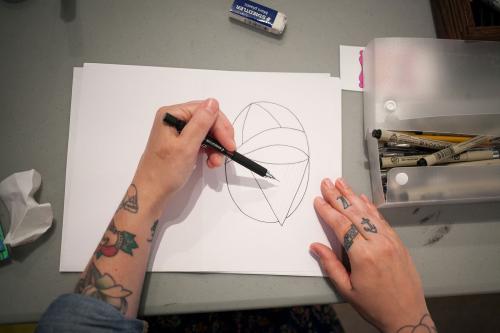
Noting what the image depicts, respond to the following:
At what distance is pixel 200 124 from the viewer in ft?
1.64

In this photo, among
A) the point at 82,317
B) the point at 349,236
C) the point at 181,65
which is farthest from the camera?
the point at 181,65

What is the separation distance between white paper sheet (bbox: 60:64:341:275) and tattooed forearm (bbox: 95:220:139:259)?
6 cm

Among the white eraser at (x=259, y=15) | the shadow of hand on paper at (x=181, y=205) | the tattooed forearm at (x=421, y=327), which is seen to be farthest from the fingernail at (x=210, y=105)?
the tattooed forearm at (x=421, y=327)

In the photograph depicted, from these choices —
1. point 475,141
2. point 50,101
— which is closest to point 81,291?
point 50,101

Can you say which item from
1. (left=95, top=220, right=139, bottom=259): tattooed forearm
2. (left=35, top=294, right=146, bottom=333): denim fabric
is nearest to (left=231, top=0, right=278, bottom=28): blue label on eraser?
(left=95, top=220, right=139, bottom=259): tattooed forearm

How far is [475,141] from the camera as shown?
0.56 m

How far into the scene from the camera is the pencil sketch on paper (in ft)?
1.86

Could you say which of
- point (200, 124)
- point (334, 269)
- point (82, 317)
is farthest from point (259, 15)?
point (82, 317)

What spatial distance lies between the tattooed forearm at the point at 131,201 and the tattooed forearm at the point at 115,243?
0.04m

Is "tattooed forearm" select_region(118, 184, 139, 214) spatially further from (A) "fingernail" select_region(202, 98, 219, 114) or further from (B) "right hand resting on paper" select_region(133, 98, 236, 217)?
Result: (A) "fingernail" select_region(202, 98, 219, 114)

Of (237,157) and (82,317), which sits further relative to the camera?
(237,157)

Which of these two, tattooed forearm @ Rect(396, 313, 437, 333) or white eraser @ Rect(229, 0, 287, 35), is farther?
white eraser @ Rect(229, 0, 287, 35)

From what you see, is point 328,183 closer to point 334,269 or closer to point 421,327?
point 334,269

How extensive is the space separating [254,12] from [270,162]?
33 centimetres
